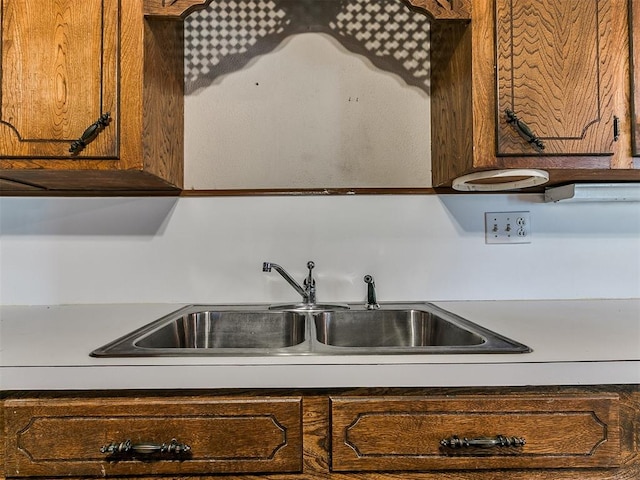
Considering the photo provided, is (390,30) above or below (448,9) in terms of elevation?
above

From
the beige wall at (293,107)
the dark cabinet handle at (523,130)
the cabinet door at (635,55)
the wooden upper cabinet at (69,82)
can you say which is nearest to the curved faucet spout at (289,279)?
the beige wall at (293,107)

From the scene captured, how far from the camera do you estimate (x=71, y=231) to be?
4.22 feet

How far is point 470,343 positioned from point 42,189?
133 centimetres

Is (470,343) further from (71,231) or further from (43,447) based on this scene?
(71,231)

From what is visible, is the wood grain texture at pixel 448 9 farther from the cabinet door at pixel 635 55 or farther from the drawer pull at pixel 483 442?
the drawer pull at pixel 483 442

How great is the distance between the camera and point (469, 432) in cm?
69

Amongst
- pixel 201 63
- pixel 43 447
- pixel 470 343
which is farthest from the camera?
pixel 201 63

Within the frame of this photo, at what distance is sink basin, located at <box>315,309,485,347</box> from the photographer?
1163 millimetres

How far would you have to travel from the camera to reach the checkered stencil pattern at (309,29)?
4.30 ft

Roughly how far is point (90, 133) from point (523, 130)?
1.03 m

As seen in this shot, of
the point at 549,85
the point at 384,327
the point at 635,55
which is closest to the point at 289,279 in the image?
the point at 384,327

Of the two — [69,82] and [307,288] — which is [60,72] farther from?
[307,288]

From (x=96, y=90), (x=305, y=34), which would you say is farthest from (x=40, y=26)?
(x=305, y=34)

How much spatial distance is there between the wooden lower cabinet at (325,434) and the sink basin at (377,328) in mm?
440
